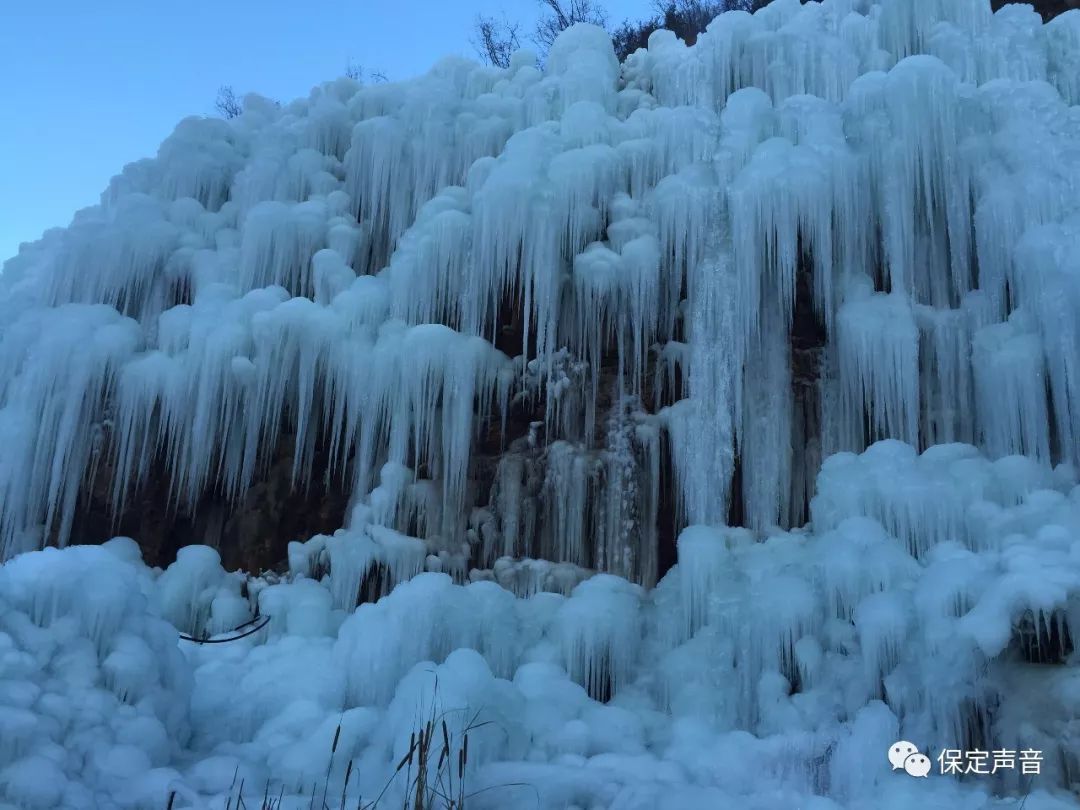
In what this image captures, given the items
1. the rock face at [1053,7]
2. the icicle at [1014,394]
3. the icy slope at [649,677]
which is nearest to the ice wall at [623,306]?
the icicle at [1014,394]

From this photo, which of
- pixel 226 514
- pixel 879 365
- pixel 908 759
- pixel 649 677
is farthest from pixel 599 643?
pixel 226 514

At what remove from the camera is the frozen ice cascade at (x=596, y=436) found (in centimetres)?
382

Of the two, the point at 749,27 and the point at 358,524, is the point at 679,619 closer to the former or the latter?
the point at 358,524

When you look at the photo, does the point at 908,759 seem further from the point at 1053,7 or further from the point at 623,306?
the point at 1053,7

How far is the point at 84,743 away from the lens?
3598mm

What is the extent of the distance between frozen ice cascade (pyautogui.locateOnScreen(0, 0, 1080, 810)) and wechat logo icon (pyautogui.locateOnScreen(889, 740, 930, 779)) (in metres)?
0.05

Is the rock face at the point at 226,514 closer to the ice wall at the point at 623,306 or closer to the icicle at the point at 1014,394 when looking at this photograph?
the ice wall at the point at 623,306

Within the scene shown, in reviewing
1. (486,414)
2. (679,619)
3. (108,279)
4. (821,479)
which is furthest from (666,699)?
(108,279)

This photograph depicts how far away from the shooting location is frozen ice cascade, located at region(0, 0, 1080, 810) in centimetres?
382

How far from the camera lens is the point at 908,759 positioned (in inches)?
146

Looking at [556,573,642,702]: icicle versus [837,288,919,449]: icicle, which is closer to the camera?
[556,573,642,702]: icicle

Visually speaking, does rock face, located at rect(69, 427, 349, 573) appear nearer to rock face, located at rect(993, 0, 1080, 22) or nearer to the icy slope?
the icy slope

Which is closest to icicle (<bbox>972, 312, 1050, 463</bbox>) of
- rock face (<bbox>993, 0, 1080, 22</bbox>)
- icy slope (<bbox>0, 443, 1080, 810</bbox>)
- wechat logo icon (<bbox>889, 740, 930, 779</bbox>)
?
icy slope (<bbox>0, 443, 1080, 810</bbox>)

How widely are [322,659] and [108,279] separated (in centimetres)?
349
